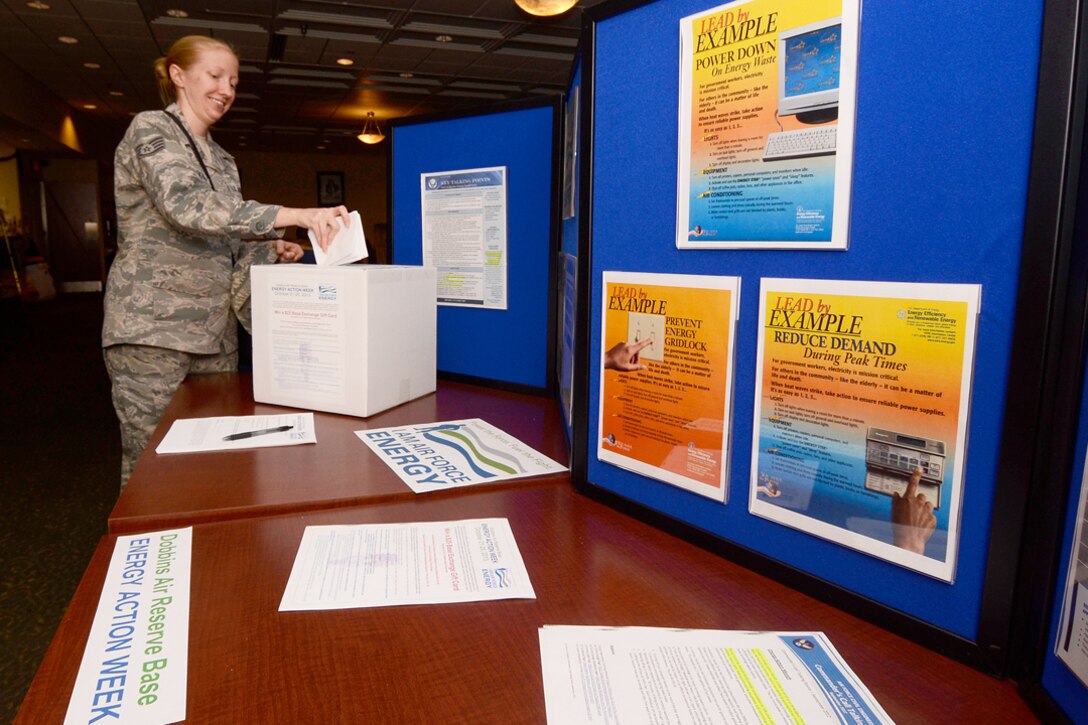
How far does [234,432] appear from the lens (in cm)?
113

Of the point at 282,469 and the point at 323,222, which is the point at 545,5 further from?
the point at 282,469

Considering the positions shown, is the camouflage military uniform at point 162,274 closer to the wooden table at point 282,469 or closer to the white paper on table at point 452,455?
the wooden table at point 282,469

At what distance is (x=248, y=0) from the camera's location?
5.35 meters

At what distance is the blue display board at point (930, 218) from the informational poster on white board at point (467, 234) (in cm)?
77

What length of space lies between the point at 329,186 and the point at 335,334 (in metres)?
13.8

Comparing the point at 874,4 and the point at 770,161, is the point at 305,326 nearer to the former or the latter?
the point at 770,161

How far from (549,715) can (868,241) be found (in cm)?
43

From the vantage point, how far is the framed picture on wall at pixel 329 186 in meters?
13.9

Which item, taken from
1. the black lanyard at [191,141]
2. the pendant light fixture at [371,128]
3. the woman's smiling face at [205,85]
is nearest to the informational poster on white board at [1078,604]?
the black lanyard at [191,141]

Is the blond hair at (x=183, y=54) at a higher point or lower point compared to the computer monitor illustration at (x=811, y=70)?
higher

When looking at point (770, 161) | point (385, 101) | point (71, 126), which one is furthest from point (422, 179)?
point (71, 126)

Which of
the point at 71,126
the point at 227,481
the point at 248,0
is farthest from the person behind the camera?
the point at 71,126

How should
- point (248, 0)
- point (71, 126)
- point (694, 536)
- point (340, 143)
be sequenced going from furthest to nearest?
point (340, 143) → point (71, 126) → point (248, 0) → point (694, 536)

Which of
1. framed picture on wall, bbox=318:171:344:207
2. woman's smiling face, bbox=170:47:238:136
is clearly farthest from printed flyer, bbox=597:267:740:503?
framed picture on wall, bbox=318:171:344:207
